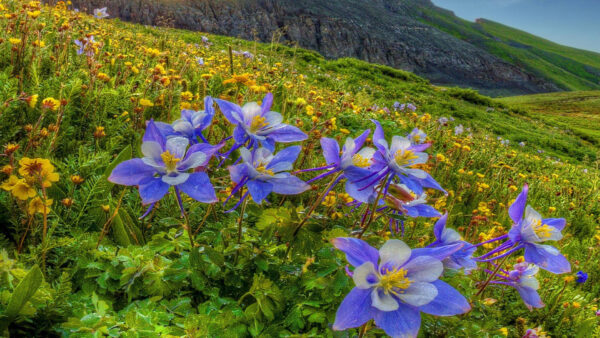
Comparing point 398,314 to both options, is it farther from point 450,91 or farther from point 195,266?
point 450,91

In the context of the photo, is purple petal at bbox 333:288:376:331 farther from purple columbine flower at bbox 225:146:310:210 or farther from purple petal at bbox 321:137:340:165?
purple petal at bbox 321:137:340:165

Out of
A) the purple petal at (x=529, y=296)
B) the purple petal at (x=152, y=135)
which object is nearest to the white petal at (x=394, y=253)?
the purple petal at (x=152, y=135)

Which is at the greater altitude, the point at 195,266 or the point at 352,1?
the point at 352,1

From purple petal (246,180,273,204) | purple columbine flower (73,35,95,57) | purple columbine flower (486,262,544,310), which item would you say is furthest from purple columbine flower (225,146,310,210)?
purple columbine flower (73,35,95,57)

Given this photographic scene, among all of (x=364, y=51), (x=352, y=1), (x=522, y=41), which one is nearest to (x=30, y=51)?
(x=364, y=51)

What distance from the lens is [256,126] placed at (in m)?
0.98

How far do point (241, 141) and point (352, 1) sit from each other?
232 feet

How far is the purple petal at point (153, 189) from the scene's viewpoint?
774 millimetres

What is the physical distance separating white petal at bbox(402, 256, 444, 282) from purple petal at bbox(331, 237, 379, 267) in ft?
0.26

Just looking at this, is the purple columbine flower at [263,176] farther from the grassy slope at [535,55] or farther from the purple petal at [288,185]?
the grassy slope at [535,55]

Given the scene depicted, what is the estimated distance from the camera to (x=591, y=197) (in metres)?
5.38

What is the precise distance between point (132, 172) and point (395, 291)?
0.66 metres

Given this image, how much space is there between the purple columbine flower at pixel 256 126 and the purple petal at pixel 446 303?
51 cm

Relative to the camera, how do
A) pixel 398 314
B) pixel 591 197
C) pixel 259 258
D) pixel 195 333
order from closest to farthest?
pixel 398 314 < pixel 195 333 < pixel 259 258 < pixel 591 197
